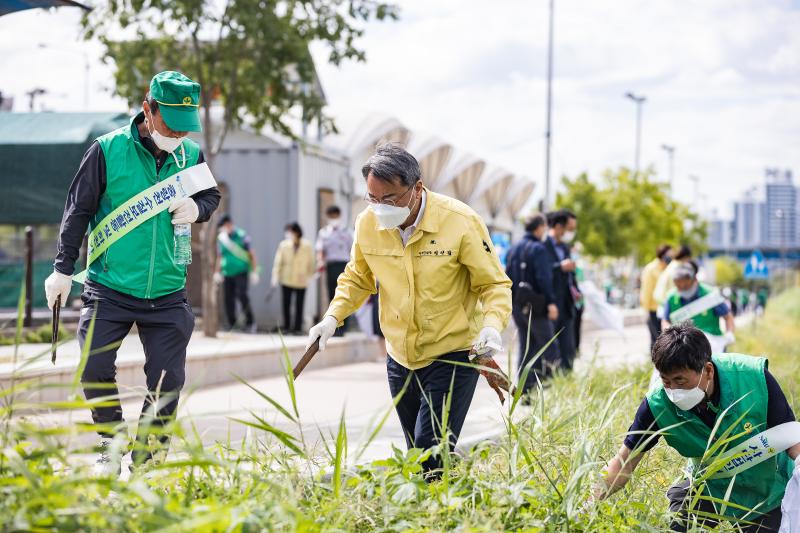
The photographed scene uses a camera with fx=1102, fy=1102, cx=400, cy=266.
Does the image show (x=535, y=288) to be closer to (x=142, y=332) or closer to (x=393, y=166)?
(x=142, y=332)

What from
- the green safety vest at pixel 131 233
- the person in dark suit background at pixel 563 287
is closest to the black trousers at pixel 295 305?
the person in dark suit background at pixel 563 287

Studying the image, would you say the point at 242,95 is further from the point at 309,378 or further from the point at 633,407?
the point at 633,407

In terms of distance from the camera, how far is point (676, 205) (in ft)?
213

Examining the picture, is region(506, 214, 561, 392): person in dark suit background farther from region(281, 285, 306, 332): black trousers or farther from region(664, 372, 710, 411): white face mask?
region(281, 285, 306, 332): black trousers

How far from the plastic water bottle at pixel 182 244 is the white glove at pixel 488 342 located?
4.59 ft

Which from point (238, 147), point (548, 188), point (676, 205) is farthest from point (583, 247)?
point (238, 147)

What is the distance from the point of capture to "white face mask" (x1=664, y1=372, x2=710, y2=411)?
4043 millimetres

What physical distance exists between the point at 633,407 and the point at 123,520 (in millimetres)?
4665

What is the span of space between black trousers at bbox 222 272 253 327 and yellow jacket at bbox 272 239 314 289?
Answer: 49 centimetres

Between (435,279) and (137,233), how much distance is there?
131 centimetres

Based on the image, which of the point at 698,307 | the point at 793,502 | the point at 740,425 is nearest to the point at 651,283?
the point at 698,307

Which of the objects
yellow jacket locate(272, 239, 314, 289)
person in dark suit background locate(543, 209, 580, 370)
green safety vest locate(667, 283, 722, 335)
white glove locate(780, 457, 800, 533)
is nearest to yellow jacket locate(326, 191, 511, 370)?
white glove locate(780, 457, 800, 533)

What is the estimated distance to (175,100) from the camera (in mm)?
4562

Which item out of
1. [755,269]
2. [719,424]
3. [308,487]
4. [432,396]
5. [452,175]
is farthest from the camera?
[452,175]
